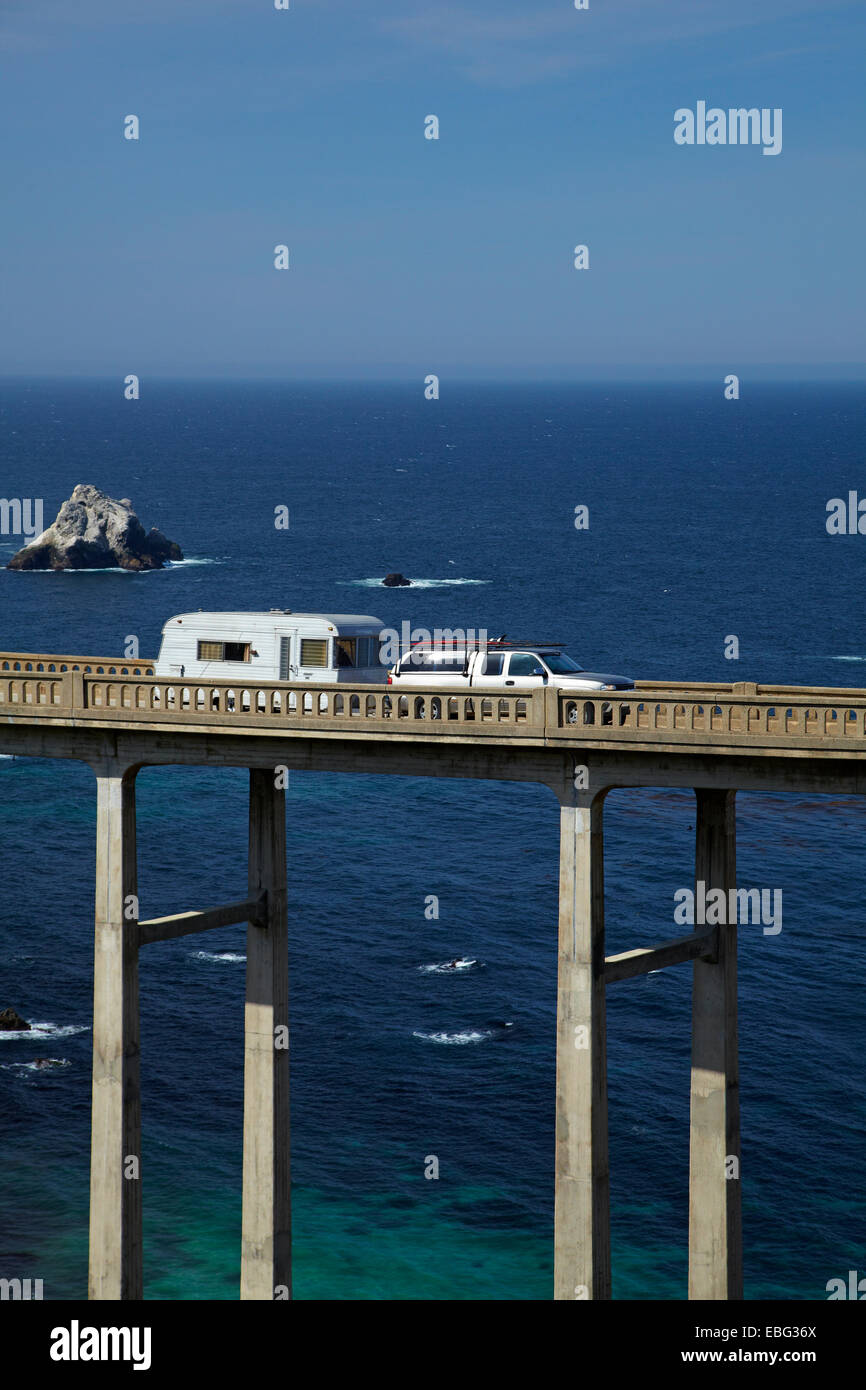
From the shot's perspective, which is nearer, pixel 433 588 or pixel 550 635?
pixel 550 635

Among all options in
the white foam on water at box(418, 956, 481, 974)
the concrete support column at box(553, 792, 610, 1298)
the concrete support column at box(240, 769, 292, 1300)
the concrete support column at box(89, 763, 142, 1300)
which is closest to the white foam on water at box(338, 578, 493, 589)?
the white foam on water at box(418, 956, 481, 974)

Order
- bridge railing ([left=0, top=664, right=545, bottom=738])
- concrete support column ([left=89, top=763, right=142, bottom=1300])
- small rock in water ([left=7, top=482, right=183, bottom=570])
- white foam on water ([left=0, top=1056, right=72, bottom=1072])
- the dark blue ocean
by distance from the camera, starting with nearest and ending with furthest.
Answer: bridge railing ([left=0, top=664, right=545, bottom=738]), concrete support column ([left=89, top=763, right=142, bottom=1300]), the dark blue ocean, white foam on water ([left=0, top=1056, right=72, bottom=1072]), small rock in water ([left=7, top=482, right=183, bottom=570])

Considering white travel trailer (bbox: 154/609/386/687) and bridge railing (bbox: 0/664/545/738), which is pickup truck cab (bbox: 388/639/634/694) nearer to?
white travel trailer (bbox: 154/609/386/687)

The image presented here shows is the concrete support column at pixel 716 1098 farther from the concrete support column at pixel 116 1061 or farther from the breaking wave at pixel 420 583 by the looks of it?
the breaking wave at pixel 420 583

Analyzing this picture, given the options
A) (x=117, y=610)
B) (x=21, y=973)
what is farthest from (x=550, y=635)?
(x=21, y=973)

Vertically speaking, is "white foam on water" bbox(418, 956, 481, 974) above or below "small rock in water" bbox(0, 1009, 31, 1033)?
above
